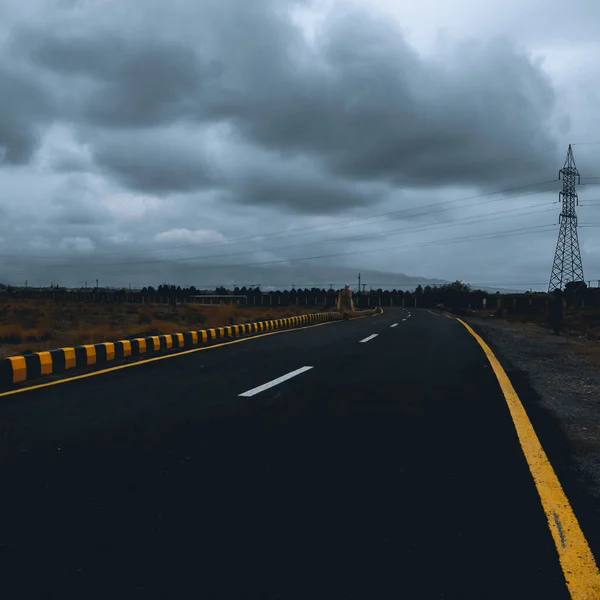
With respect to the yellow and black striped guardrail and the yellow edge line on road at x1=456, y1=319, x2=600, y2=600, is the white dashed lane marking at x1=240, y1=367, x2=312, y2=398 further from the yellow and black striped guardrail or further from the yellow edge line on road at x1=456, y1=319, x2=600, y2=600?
the yellow and black striped guardrail

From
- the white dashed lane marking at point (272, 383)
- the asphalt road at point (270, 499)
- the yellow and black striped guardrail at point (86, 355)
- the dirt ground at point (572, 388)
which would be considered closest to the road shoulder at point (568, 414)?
the dirt ground at point (572, 388)

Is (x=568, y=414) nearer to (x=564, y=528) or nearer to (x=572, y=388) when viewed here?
(x=572, y=388)

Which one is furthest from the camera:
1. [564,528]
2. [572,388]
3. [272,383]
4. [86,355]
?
[86,355]

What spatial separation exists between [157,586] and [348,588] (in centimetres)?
83

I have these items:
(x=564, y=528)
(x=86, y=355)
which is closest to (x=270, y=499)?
(x=564, y=528)

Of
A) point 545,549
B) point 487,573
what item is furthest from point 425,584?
point 545,549

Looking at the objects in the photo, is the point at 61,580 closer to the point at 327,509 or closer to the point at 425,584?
the point at 327,509

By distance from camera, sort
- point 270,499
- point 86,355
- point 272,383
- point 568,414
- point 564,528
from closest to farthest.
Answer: point 564,528 → point 270,499 → point 568,414 → point 272,383 → point 86,355

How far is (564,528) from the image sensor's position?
112 inches

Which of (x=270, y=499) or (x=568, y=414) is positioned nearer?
(x=270, y=499)

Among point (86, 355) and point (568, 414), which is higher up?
point (86, 355)

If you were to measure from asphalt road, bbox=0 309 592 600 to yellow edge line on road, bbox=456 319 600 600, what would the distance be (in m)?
0.06

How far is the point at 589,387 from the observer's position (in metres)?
7.55

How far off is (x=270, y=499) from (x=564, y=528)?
1659mm
